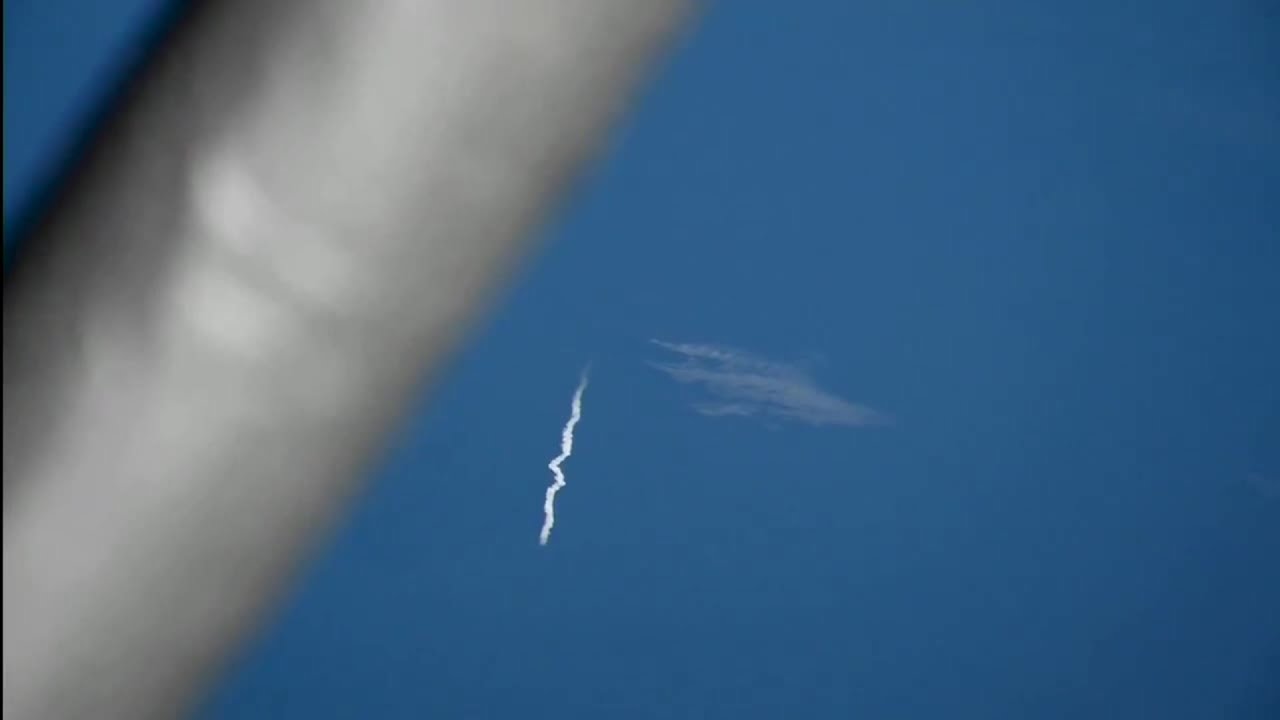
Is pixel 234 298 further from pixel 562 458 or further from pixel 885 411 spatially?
pixel 885 411

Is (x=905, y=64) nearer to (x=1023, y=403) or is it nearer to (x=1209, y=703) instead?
(x=1023, y=403)

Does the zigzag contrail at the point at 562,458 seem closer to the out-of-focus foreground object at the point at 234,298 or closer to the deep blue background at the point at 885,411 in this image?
the deep blue background at the point at 885,411

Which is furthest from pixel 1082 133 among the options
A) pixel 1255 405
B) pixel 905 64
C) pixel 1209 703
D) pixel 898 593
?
pixel 1209 703

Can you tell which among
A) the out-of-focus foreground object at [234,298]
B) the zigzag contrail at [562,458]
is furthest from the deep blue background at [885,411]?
the out-of-focus foreground object at [234,298]

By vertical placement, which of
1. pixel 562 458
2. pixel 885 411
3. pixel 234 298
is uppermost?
pixel 885 411

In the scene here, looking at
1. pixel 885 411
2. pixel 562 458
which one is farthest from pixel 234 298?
pixel 885 411

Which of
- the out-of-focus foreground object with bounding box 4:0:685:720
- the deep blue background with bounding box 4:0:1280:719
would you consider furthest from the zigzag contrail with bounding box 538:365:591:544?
the out-of-focus foreground object with bounding box 4:0:685:720
